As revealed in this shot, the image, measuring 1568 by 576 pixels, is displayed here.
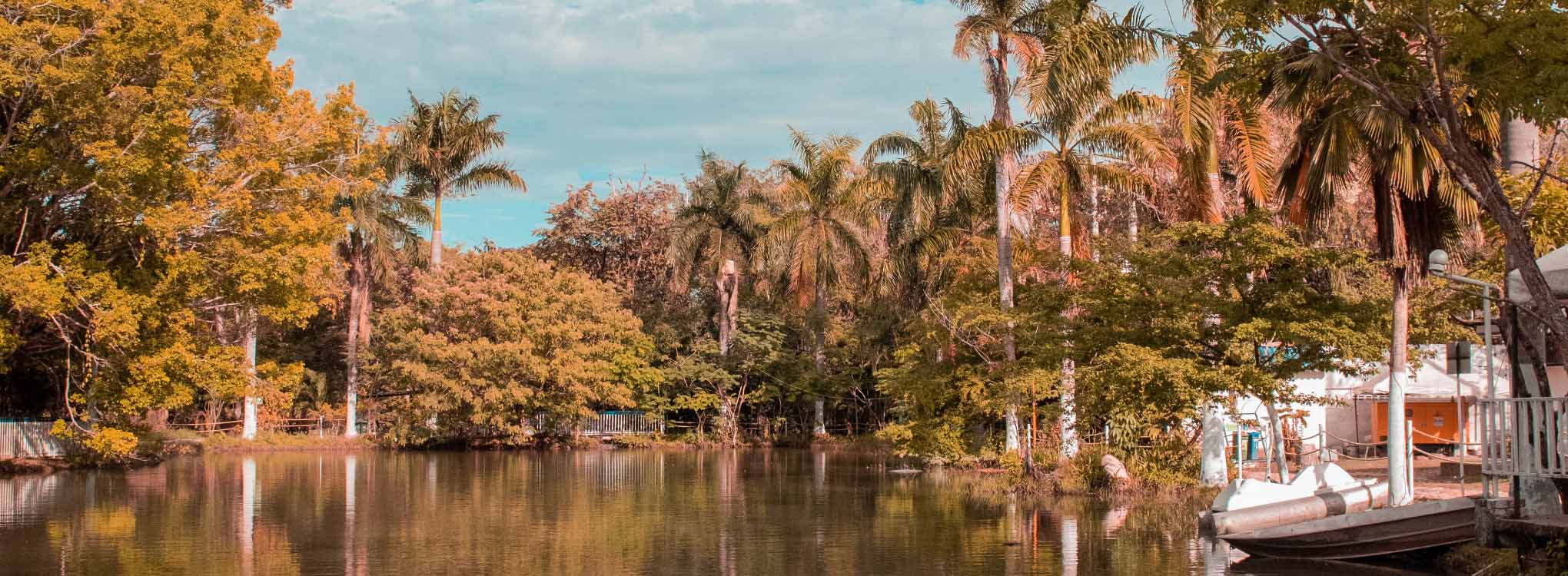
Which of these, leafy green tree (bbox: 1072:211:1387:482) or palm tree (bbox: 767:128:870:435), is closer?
leafy green tree (bbox: 1072:211:1387:482)

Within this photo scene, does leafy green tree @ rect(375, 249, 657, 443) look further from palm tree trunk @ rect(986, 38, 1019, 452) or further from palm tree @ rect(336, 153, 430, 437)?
palm tree trunk @ rect(986, 38, 1019, 452)

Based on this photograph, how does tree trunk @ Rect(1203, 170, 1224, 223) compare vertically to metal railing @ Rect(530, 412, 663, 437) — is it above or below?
above

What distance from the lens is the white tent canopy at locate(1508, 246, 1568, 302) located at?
1184 centimetres

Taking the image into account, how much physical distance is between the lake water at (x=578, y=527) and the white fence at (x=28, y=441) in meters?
2.19

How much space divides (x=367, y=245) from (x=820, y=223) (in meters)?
18.1

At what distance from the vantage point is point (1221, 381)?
1627 centimetres

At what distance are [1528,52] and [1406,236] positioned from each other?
773 centimetres

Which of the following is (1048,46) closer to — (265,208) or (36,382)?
(265,208)

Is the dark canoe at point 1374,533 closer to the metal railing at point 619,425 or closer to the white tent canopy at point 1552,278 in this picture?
the white tent canopy at point 1552,278

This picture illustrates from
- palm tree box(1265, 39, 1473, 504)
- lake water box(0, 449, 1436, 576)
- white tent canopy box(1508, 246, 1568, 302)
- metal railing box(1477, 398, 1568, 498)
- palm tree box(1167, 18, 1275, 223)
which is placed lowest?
lake water box(0, 449, 1436, 576)

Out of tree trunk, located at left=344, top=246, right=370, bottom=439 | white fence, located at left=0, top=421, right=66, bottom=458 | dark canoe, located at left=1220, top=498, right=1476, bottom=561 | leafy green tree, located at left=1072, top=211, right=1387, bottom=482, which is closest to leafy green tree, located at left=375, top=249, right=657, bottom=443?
tree trunk, located at left=344, top=246, right=370, bottom=439

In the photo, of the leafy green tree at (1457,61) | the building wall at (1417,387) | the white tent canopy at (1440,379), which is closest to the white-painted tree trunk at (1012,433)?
the building wall at (1417,387)

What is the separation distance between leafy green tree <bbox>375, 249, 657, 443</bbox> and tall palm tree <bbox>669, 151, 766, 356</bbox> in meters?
3.88

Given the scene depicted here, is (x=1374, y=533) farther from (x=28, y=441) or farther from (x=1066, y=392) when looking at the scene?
(x=28, y=441)
